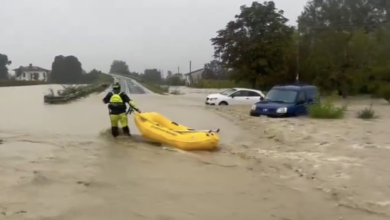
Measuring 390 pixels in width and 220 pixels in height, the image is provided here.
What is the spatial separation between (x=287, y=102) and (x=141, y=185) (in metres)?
12.6

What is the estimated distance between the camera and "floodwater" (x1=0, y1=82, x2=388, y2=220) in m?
7.25

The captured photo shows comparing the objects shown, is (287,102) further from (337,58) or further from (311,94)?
(337,58)

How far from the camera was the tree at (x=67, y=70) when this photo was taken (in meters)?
87.6

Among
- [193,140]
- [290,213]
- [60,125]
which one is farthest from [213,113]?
[290,213]

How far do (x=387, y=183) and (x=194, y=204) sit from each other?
3.68 meters

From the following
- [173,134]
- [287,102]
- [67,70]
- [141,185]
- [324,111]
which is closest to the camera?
[141,185]

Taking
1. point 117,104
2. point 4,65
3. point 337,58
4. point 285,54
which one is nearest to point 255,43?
point 285,54

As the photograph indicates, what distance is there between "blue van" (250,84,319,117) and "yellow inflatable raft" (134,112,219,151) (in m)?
7.00

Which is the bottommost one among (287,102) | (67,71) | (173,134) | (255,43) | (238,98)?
(173,134)

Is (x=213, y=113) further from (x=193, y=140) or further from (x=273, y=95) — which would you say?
(x=193, y=140)

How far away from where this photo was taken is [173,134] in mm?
12898

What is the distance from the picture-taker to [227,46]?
131 feet

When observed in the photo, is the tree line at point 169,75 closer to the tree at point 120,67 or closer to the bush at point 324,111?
the tree at point 120,67

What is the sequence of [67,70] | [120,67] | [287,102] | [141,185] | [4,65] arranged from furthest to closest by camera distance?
[120,67]
[4,65]
[67,70]
[287,102]
[141,185]
